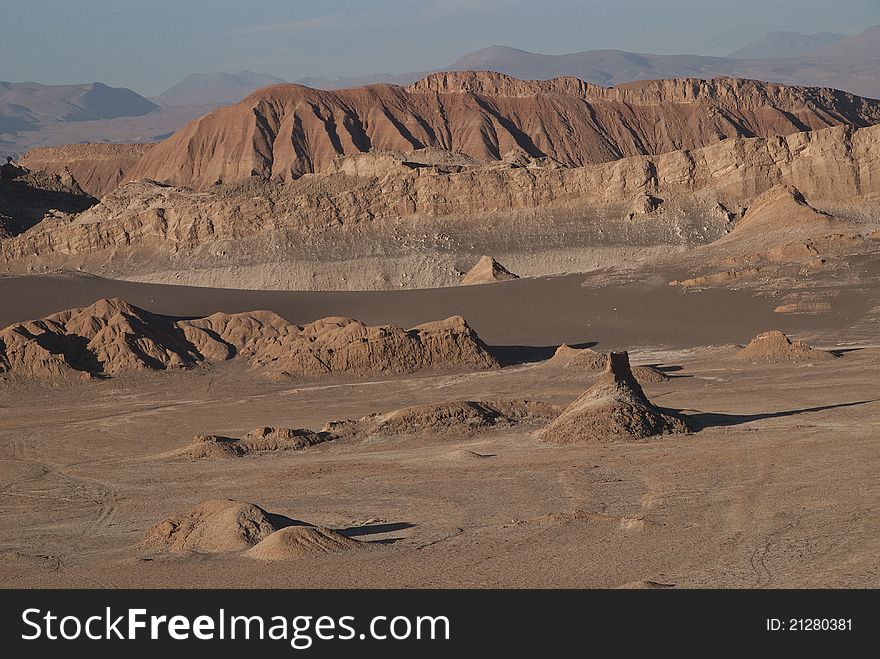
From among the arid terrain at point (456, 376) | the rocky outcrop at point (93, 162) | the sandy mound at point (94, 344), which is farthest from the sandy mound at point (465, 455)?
the rocky outcrop at point (93, 162)

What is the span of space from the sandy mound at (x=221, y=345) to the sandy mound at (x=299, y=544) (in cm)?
2135

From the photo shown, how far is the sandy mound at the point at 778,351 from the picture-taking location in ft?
109

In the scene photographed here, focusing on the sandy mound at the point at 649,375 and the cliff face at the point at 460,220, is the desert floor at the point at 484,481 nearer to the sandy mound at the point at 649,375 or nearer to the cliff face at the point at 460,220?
the sandy mound at the point at 649,375

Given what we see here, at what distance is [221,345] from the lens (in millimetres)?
40781

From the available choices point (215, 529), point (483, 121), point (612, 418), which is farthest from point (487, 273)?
point (483, 121)

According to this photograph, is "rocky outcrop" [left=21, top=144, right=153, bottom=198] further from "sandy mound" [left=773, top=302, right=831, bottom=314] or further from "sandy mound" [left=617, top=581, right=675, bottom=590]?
"sandy mound" [left=617, top=581, right=675, bottom=590]

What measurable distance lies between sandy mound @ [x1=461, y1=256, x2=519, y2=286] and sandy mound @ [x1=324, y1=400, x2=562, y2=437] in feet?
91.7

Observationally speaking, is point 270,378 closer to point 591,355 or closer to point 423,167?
point 591,355

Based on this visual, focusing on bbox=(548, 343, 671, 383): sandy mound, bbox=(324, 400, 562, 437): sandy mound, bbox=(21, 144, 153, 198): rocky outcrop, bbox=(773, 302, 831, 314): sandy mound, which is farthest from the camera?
bbox=(21, 144, 153, 198): rocky outcrop

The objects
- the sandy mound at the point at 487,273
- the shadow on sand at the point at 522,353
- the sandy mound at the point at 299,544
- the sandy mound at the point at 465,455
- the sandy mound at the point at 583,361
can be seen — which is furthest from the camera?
the sandy mound at the point at 487,273

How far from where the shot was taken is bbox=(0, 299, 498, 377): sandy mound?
36156 mm

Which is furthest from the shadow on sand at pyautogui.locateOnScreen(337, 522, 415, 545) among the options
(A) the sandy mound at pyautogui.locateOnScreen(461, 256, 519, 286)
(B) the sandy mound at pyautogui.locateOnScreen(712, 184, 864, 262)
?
(A) the sandy mound at pyautogui.locateOnScreen(461, 256, 519, 286)
